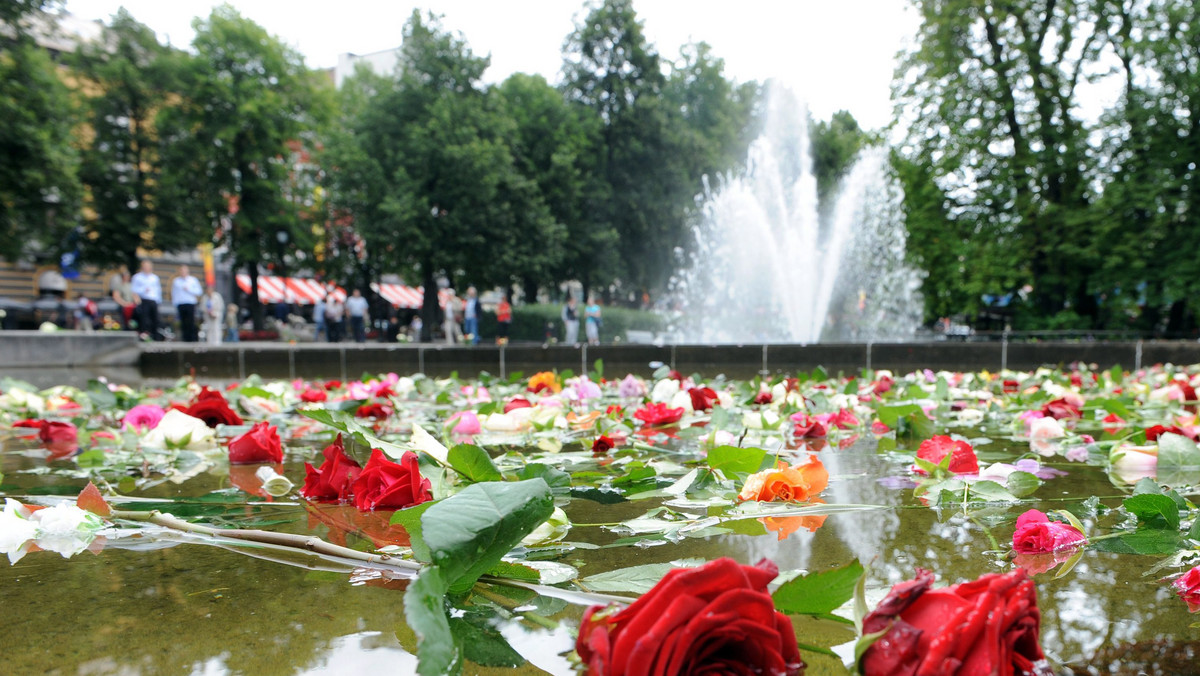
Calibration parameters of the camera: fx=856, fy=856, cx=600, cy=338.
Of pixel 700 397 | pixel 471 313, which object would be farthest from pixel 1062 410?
pixel 471 313

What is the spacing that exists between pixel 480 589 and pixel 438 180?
92.2 feet

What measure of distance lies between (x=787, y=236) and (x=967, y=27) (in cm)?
644

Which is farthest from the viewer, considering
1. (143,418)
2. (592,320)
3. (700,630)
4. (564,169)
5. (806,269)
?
(564,169)

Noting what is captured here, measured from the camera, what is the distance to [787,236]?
70.8 feet

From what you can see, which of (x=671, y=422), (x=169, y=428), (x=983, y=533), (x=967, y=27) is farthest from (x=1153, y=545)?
(x=967, y=27)

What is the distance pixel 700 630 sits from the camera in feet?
2.10

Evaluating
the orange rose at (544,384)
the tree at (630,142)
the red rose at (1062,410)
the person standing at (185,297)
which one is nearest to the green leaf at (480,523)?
the red rose at (1062,410)

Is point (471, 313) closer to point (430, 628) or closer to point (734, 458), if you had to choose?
point (734, 458)

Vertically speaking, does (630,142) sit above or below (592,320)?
above

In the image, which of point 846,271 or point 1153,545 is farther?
point 846,271

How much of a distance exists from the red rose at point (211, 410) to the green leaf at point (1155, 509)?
2467mm

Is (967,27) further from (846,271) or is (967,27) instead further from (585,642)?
(585,642)

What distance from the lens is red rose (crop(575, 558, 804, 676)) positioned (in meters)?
0.63

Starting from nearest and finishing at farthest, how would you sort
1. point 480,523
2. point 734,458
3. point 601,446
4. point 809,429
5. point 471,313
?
point 480,523, point 734,458, point 601,446, point 809,429, point 471,313
